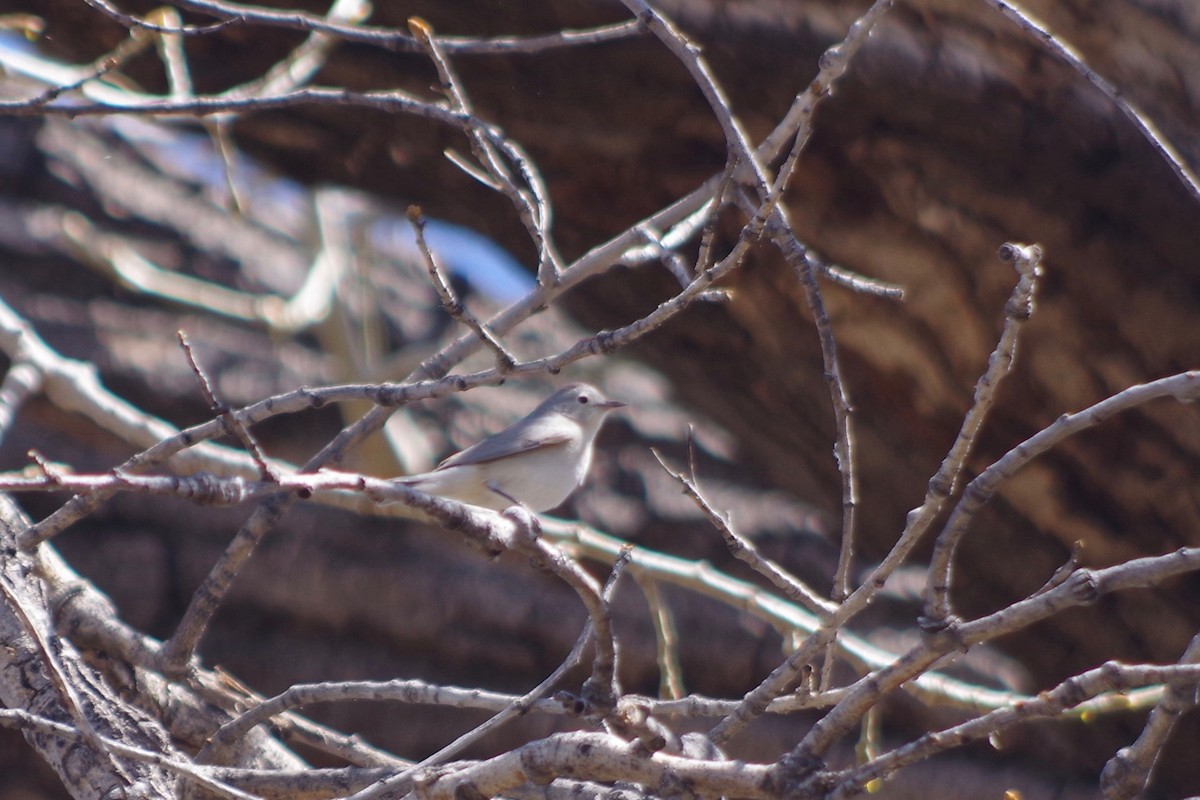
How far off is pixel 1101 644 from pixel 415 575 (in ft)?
10.5

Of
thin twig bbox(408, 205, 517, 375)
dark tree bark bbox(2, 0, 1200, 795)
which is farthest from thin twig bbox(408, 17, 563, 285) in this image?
dark tree bark bbox(2, 0, 1200, 795)

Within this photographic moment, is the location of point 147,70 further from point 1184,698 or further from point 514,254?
point 1184,698

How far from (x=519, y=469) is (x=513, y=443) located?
0.09 metres

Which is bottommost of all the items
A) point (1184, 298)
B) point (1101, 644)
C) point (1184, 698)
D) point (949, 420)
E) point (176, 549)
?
point (1184, 698)

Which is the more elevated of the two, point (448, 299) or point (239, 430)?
point (448, 299)

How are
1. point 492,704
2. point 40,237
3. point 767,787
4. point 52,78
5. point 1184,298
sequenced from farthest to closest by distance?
1. point 40,237
2. point 52,78
3. point 1184,298
4. point 492,704
5. point 767,787

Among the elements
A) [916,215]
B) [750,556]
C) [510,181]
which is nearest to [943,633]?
[750,556]

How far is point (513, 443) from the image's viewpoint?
12.9 feet

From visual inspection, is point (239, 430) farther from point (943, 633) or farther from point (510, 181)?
point (510, 181)

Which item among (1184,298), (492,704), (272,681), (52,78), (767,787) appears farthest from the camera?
(272,681)

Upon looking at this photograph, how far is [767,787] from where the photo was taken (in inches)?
65.1

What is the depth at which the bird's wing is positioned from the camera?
150 inches

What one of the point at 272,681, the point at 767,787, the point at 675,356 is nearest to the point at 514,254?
the point at 675,356

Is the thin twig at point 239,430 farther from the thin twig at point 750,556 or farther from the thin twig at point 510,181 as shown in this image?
the thin twig at point 750,556
